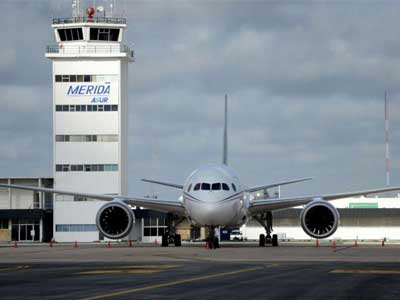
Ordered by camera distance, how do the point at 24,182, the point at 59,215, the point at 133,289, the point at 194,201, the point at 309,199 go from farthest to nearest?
1. the point at 24,182
2. the point at 59,215
3. the point at 309,199
4. the point at 194,201
5. the point at 133,289

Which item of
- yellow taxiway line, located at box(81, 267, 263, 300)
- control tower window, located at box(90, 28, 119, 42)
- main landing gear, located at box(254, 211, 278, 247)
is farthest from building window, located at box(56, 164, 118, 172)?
yellow taxiway line, located at box(81, 267, 263, 300)

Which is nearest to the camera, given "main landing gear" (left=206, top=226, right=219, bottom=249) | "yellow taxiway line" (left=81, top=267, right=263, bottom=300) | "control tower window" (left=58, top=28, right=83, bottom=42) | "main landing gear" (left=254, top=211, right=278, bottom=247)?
"yellow taxiway line" (left=81, top=267, right=263, bottom=300)

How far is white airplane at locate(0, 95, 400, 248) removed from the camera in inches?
1753

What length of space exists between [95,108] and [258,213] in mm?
36143

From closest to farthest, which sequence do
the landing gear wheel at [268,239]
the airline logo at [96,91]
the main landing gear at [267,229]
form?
1. the main landing gear at [267,229]
2. the landing gear wheel at [268,239]
3. the airline logo at [96,91]

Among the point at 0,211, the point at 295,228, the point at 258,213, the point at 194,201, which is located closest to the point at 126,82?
the point at 0,211

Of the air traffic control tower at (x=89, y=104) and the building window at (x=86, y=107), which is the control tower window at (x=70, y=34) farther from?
the building window at (x=86, y=107)

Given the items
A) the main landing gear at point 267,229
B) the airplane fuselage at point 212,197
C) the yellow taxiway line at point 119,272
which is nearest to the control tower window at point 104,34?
the main landing gear at point 267,229

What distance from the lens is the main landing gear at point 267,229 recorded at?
52.6 metres

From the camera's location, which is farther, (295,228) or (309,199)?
(295,228)

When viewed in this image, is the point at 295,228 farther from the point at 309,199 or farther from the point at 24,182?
the point at 309,199

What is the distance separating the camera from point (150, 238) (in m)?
86.6

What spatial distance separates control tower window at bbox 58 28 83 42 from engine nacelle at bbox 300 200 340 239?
42.3 metres

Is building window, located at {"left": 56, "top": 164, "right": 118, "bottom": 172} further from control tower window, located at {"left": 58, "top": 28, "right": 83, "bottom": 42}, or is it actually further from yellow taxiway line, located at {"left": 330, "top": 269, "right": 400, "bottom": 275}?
yellow taxiway line, located at {"left": 330, "top": 269, "right": 400, "bottom": 275}
